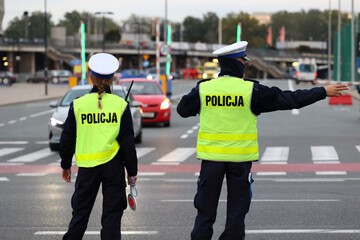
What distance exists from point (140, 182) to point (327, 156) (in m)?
4.98

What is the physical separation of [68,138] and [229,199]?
1.30 m

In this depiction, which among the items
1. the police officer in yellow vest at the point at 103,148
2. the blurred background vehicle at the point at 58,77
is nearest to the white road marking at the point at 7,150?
the police officer in yellow vest at the point at 103,148

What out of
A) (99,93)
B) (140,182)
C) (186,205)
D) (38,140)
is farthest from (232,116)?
(38,140)

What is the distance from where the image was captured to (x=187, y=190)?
11562 mm

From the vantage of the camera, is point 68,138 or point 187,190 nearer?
point 68,138

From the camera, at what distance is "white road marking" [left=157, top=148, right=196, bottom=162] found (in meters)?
16.0

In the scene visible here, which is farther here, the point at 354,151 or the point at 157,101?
the point at 157,101

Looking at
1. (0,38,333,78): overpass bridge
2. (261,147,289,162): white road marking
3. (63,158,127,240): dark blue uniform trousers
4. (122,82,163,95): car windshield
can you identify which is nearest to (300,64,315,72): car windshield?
(0,38,333,78): overpass bridge

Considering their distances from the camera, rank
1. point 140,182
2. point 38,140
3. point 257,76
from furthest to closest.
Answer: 1. point 257,76
2. point 38,140
3. point 140,182

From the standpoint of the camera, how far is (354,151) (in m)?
17.3

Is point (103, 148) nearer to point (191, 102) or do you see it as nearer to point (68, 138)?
point (68, 138)

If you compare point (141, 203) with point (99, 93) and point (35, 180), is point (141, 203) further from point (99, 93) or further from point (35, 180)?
point (99, 93)

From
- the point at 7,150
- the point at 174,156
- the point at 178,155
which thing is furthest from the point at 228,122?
the point at 7,150

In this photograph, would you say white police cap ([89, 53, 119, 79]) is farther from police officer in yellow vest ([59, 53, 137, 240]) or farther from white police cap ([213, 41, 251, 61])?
white police cap ([213, 41, 251, 61])
